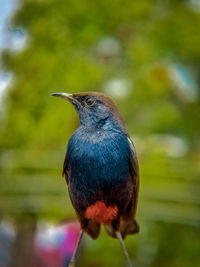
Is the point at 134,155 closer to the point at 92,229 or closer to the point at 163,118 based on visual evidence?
the point at 92,229

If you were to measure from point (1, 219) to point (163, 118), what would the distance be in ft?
6.09

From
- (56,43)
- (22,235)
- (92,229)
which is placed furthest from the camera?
(22,235)

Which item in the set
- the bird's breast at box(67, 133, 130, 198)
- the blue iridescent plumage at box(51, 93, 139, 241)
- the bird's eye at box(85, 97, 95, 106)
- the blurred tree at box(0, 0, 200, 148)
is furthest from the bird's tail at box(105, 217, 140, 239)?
the blurred tree at box(0, 0, 200, 148)

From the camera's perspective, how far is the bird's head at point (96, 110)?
0.92m

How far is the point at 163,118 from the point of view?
3863 mm

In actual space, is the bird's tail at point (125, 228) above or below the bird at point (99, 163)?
below

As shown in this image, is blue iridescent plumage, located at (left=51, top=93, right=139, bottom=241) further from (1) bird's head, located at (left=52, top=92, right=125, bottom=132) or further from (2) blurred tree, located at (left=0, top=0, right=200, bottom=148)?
(2) blurred tree, located at (left=0, top=0, right=200, bottom=148)

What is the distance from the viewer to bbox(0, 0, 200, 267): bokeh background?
1.96 m

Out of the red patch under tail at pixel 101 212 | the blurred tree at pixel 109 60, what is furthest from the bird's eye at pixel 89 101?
the blurred tree at pixel 109 60

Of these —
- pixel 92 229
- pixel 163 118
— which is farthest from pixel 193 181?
pixel 92 229

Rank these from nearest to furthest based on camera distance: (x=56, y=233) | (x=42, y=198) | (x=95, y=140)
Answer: (x=95, y=140)
(x=56, y=233)
(x=42, y=198)

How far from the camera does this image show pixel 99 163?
889mm

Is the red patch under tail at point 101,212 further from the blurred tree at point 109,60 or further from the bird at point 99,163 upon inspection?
the blurred tree at point 109,60

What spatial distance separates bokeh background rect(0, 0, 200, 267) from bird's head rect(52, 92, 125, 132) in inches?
23.5
